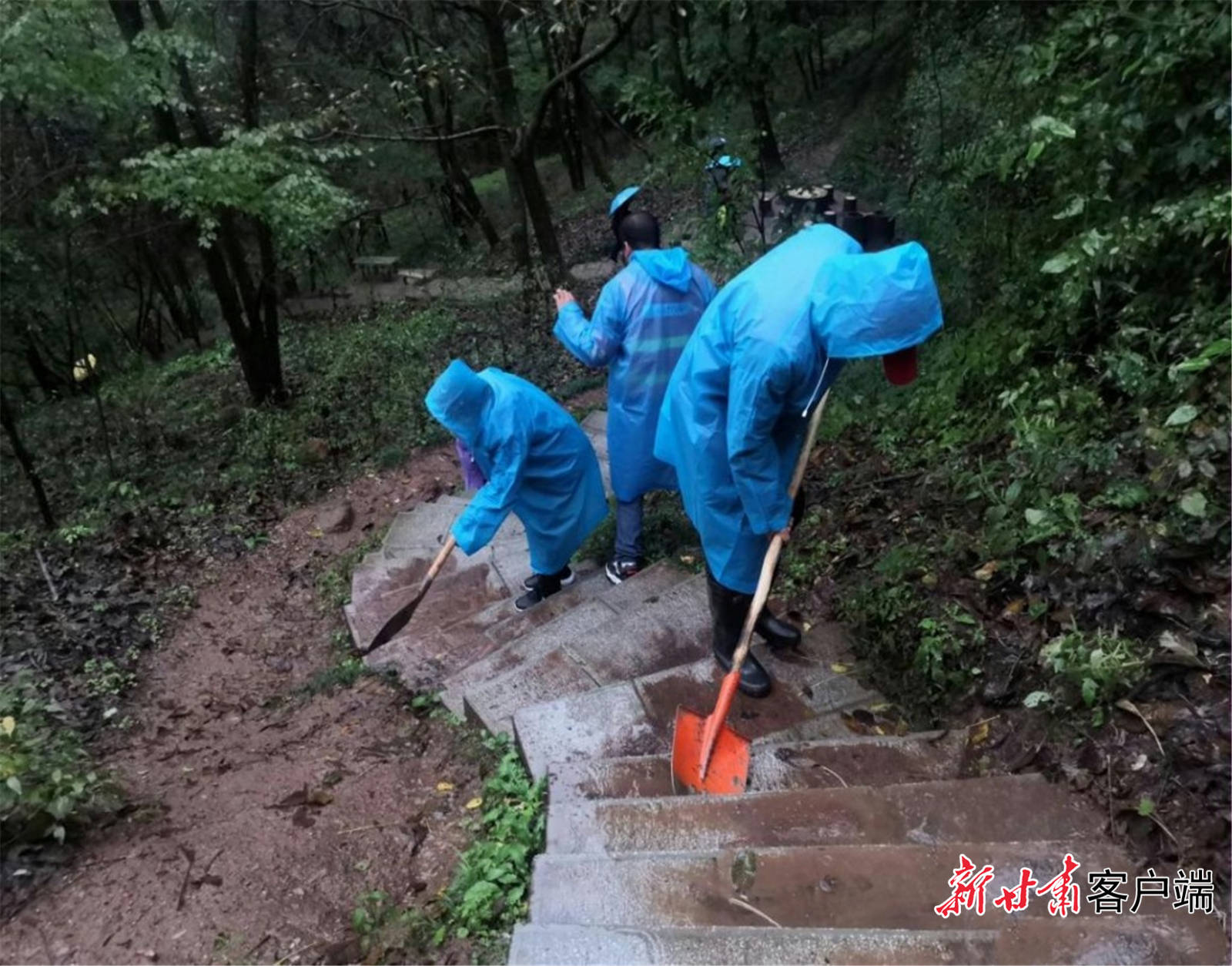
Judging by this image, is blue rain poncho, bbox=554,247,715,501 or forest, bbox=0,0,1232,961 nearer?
forest, bbox=0,0,1232,961

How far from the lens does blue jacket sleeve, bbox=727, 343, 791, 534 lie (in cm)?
296

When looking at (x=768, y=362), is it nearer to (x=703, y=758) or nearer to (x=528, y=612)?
(x=703, y=758)

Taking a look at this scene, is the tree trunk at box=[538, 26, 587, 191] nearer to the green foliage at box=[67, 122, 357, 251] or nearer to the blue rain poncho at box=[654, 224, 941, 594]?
the green foliage at box=[67, 122, 357, 251]

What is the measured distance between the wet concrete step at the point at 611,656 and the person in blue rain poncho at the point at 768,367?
1.77 feet

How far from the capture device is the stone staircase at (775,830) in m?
2.09

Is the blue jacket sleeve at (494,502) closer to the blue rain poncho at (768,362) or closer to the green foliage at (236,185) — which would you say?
the blue rain poncho at (768,362)

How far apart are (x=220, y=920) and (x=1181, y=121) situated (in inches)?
185

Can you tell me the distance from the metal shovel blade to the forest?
1.72ft

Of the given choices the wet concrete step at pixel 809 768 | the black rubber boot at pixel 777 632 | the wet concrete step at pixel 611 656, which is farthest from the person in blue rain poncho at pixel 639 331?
the wet concrete step at pixel 809 768

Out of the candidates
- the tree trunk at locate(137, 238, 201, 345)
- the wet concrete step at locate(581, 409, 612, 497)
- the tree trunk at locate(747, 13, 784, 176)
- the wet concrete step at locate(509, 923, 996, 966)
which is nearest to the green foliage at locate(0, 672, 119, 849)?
the wet concrete step at locate(509, 923, 996, 966)

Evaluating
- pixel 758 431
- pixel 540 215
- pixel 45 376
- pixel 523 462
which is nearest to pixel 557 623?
pixel 523 462

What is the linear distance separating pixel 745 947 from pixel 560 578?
3381mm

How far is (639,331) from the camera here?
4594mm

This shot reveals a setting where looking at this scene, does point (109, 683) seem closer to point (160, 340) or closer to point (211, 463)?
point (211, 463)
